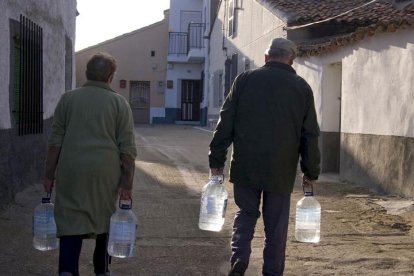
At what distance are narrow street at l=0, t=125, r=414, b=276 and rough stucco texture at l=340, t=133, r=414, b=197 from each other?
0.20 metres

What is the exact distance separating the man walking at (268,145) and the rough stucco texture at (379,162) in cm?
455

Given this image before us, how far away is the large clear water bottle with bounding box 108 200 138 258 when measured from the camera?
4.50m

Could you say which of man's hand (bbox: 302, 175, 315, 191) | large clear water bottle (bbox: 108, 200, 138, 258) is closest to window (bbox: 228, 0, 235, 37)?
man's hand (bbox: 302, 175, 315, 191)

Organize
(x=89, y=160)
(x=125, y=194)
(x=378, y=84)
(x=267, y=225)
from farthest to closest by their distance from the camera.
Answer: (x=378, y=84) < (x=267, y=225) < (x=125, y=194) < (x=89, y=160)

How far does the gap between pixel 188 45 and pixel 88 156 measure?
29.7 meters

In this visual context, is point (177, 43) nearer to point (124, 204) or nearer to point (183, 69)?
point (183, 69)

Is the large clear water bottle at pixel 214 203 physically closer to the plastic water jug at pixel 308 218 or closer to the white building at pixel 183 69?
the plastic water jug at pixel 308 218

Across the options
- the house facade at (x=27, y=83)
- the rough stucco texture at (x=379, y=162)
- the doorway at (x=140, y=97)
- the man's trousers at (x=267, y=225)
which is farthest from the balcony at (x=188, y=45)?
the man's trousers at (x=267, y=225)

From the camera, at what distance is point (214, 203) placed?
5379 millimetres

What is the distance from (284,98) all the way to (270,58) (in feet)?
1.24

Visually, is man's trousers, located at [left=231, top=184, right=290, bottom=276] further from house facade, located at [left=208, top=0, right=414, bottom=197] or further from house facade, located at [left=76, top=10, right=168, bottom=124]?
house facade, located at [left=76, top=10, right=168, bottom=124]

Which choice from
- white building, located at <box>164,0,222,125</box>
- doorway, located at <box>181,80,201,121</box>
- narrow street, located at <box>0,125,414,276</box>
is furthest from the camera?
doorway, located at <box>181,80,201,121</box>

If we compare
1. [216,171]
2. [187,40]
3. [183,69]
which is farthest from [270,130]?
[183,69]

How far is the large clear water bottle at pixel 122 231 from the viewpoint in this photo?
450cm
